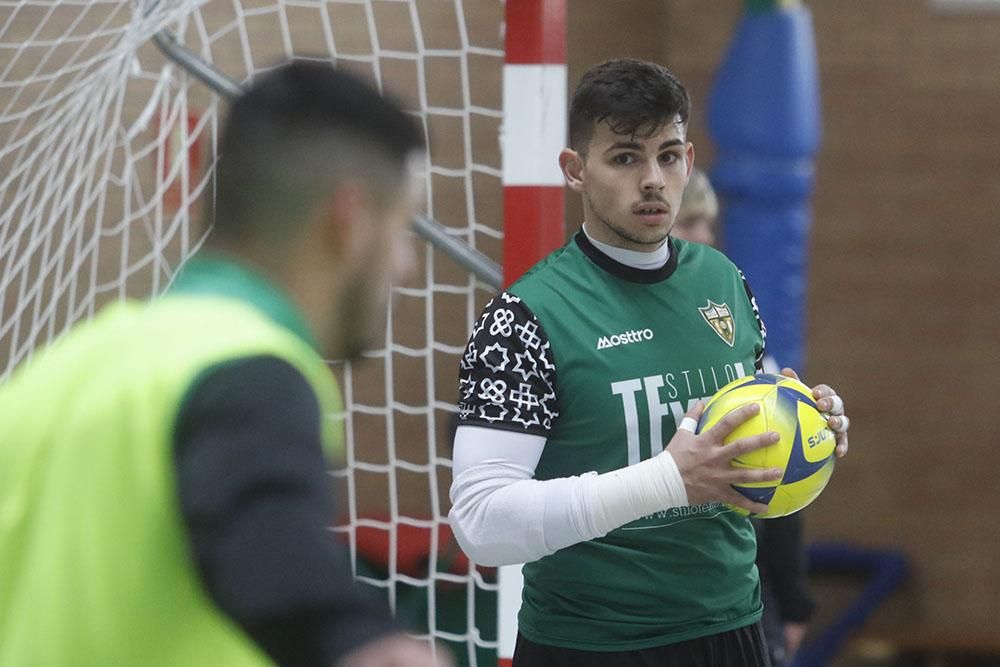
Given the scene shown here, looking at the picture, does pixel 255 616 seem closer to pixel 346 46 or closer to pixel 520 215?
pixel 520 215

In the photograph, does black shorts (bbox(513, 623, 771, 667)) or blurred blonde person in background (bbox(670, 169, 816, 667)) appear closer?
black shorts (bbox(513, 623, 771, 667))

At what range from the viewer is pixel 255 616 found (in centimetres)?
114

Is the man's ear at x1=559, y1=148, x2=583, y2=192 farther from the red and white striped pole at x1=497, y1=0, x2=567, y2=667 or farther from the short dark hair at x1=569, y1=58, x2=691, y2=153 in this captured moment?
the red and white striped pole at x1=497, y1=0, x2=567, y2=667

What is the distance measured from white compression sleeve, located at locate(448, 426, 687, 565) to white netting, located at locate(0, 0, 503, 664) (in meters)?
1.26

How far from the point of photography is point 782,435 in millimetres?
2297

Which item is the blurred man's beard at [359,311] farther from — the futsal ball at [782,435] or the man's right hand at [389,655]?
the futsal ball at [782,435]

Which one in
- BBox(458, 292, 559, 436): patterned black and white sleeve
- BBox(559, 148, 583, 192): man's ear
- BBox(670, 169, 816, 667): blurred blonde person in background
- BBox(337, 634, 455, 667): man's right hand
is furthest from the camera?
BBox(670, 169, 816, 667): blurred blonde person in background

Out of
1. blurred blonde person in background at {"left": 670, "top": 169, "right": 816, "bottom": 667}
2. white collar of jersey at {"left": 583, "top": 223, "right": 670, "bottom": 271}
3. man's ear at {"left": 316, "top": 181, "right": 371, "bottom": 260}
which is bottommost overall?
blurred blonde person in background at {"left": 670, "top": 169, "right": 816, "bottom": 667}

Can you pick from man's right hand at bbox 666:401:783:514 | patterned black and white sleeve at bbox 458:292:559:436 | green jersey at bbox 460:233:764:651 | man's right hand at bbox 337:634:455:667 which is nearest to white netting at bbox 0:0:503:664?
green jersey at bbox 460:233:764:651

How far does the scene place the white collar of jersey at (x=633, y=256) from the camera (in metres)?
2.51

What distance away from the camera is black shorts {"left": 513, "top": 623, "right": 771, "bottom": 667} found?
241 cm

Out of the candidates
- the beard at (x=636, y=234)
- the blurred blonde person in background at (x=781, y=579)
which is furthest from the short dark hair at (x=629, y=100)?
the blurred blonde person in background at (x=781, y=579)

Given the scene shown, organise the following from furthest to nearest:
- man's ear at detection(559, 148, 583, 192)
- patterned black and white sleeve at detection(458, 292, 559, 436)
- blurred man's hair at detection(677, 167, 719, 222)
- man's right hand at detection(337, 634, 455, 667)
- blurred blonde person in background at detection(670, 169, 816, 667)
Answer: blurred blonde person in background at detection(670, 169, 816, 667), blurred man's hair at detection(677, 167, 719, 222), man's ear at detection(559, 148, 583, 192), patterned black and white sleeve at detection(458, 292, 559, 436), man's right hand at detection(337, 634, 455, 667)

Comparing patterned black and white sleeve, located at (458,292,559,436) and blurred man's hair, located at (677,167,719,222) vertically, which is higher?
blurred man's hair, located at (677,167,719,222)
